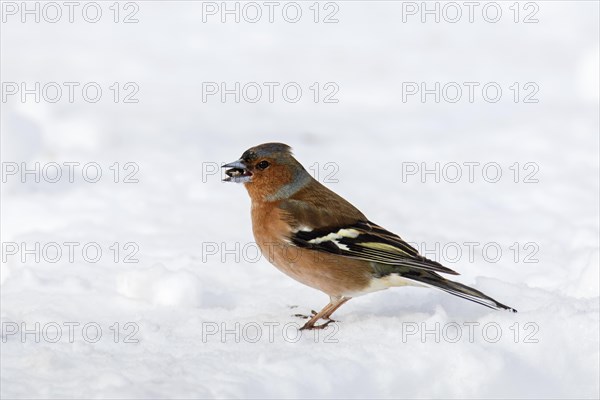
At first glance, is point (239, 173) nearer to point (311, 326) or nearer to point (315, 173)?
point (311, 326)

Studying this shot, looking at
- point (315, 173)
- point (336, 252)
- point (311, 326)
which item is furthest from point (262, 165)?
point (315, 173)

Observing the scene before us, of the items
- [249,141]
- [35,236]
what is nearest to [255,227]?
[35,236]

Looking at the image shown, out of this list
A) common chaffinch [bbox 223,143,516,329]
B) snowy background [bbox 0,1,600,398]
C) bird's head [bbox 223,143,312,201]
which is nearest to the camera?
snowy background [bbox 0,1,600,398]

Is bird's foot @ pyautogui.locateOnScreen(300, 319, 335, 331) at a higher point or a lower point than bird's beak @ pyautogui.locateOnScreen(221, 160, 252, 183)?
lower

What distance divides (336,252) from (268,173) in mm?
704

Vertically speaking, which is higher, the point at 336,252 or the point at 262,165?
the point at 262,165

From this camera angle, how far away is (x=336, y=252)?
197 inches

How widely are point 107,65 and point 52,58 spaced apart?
0.62 metres

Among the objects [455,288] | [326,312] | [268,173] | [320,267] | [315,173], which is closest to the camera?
[455,288]

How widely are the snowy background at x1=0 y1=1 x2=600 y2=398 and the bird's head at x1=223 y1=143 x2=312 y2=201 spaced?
645 mm

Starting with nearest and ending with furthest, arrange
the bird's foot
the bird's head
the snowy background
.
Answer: the snowy background
the bird's foot
the bird's head

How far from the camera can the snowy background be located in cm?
418

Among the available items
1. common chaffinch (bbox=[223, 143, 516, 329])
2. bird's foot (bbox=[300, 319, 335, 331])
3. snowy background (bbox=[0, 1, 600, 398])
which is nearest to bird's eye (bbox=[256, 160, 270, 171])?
common chaffinch (bbox=[223, 143, 516, 329])

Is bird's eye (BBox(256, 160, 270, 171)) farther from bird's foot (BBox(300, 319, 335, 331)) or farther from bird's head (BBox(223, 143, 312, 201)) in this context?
bird's foot (BBox(300, 319, 335, 331))
